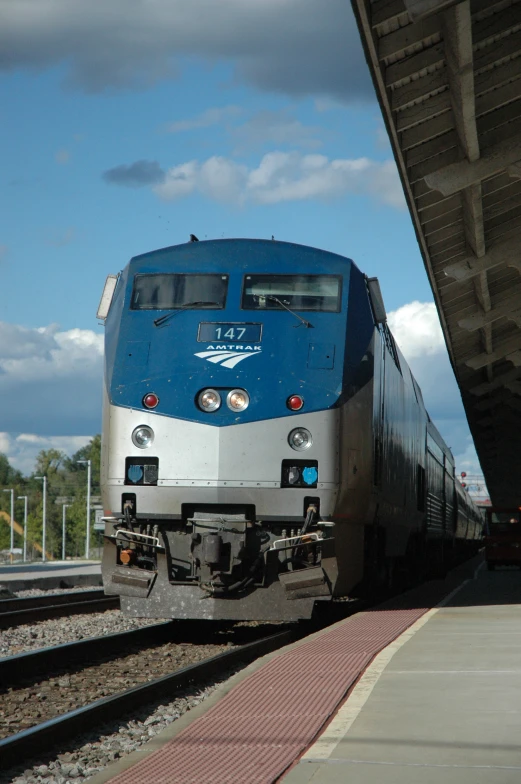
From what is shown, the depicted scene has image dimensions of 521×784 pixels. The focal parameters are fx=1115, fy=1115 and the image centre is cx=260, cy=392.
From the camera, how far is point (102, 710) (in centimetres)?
681

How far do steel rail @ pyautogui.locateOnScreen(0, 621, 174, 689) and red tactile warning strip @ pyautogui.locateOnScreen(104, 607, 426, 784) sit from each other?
207cm

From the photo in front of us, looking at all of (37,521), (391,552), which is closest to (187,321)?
(391,552)

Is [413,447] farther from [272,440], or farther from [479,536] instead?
[479,536]

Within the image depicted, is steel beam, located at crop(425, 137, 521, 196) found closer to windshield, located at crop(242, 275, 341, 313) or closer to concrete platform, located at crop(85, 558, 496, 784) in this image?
windshield, located at crop(242, 275, 341, 313)

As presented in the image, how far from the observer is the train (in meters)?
10.2

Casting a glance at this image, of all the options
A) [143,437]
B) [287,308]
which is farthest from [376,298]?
[143,437]

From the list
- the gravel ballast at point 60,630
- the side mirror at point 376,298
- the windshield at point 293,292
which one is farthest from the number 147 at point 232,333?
the gravel ballast at point 60,630

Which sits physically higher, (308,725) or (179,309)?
(179,309)

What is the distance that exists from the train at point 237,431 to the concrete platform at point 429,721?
1.46 metres

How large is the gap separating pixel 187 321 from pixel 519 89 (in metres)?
8.40

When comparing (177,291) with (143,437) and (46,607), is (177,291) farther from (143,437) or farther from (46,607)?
(46,607)

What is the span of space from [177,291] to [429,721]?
254 inches

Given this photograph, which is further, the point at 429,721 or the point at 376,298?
the point at 376,298

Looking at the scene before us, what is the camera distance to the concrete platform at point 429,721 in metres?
4.54
